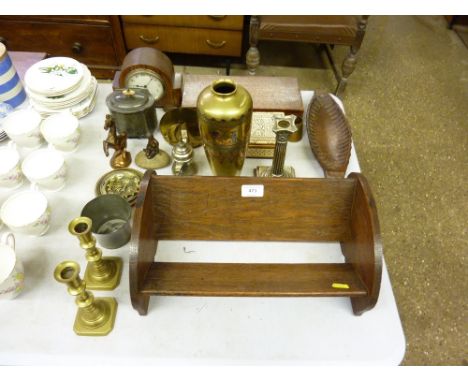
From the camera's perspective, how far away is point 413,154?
1.99 meters

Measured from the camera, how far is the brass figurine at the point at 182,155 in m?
1.01

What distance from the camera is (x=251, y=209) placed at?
0.93 metres

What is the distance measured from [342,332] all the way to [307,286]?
5.3 inches

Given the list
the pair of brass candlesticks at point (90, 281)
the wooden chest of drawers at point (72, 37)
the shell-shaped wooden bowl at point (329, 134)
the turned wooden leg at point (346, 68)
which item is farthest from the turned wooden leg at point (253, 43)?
the pair of brass candlesticks at point (90, 281)

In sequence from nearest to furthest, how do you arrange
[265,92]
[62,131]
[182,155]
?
[182,155]
[62,131]
[265,92]

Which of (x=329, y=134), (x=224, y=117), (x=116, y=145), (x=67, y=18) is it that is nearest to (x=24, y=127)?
(x=116, y=145)

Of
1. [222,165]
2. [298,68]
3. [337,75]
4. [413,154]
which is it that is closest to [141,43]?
[298,68]

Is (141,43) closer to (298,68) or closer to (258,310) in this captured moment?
(298,68)

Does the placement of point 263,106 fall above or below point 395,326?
above

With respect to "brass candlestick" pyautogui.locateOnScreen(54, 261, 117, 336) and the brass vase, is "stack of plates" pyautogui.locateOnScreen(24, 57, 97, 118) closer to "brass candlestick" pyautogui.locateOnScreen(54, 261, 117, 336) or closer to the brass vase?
the brass vase

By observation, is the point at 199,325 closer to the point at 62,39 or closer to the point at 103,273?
the point at 103,273

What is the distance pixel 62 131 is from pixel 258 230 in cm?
68

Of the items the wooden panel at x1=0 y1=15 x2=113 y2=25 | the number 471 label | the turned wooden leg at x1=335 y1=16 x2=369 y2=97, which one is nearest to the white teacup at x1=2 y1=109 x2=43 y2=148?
the number 471 label

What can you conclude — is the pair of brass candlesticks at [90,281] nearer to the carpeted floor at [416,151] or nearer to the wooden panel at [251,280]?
the wooden panel at [251,280]
